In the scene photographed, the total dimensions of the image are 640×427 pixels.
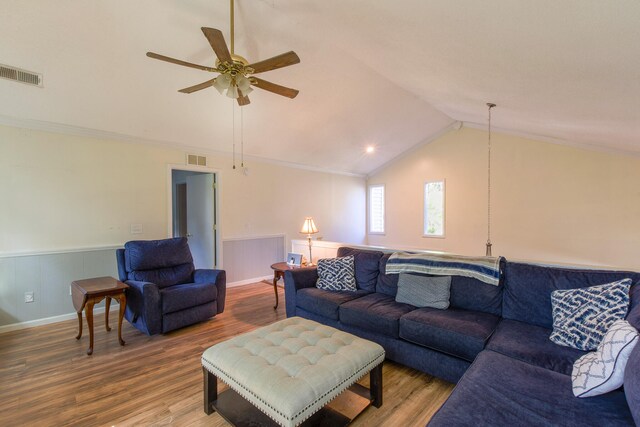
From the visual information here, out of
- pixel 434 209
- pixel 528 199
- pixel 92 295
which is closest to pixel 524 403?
pixel 92 295

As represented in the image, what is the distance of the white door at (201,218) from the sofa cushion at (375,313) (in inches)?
120

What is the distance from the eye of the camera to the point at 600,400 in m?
1.34

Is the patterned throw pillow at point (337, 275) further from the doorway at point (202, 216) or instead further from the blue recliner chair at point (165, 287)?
the doorway at point (202, 216)

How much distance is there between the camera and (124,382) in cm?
231

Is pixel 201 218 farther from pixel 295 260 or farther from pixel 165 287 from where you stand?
pixel 295 260

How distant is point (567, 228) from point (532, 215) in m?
0.54

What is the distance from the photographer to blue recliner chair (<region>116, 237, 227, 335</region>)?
308 centimetres

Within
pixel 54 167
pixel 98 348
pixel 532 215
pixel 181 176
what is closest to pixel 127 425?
pixel 98 348

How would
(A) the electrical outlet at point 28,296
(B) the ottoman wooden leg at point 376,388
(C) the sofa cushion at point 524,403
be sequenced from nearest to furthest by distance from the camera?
(C) the sofa cushion at point 524,403 < (B) the ottoman wooden leg at point 376,388 < (A) the electrical outlet at point 28,296

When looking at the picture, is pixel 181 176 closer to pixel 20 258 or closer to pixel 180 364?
pixel 20 258

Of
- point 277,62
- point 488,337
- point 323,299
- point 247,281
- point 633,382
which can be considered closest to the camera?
point 633,382

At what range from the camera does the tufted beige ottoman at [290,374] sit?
4.86ft

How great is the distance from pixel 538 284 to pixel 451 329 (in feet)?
2.65

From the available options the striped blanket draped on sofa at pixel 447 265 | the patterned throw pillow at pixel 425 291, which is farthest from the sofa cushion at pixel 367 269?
the patterned throw pillow at pixel 425 291
